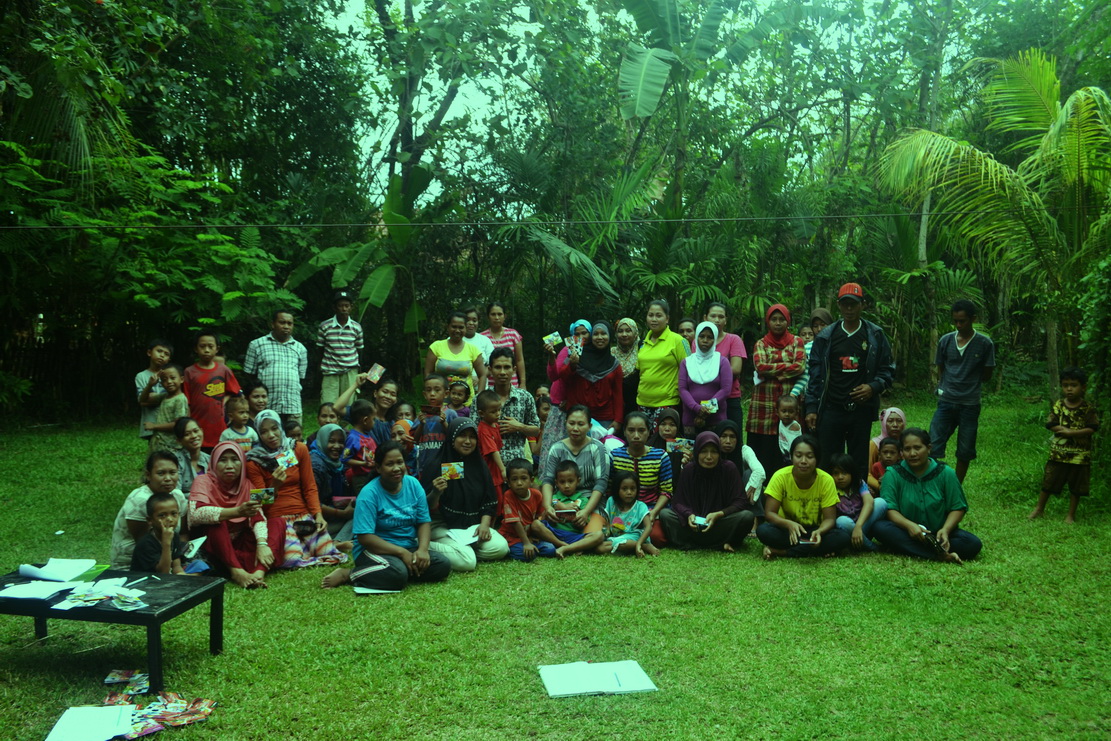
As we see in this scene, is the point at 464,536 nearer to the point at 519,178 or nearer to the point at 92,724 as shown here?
the point at 92,724

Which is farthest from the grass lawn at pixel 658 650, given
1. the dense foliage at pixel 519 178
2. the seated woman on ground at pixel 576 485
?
the dense foliage at pixel 519 178

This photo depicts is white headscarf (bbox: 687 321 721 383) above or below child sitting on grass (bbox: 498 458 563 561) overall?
above

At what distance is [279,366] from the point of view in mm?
7488

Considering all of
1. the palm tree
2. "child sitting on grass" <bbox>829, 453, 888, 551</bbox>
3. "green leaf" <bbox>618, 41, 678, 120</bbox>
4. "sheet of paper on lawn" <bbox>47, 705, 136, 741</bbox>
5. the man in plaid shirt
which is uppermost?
"green leaf" <bbox>618, 41, 678, 120</bbox>

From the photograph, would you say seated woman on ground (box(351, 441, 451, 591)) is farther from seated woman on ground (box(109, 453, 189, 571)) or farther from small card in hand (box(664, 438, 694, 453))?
small card in hand (box(664, 438, 694, 453))

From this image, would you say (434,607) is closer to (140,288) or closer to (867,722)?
(867,722)

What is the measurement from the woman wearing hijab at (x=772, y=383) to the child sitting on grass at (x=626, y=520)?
139 cm

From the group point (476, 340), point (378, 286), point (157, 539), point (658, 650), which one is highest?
point (378, 286)

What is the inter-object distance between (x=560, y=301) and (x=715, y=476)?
6.99m

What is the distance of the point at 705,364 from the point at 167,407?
426 centimetres

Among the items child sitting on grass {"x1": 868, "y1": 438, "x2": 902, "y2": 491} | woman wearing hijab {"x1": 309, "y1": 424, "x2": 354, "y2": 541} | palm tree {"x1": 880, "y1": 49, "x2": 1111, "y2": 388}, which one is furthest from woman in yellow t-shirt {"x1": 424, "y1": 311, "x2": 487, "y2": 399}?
palm tree {"x1": 880, "y1": 49, "x2": 1111, "y2": 388}

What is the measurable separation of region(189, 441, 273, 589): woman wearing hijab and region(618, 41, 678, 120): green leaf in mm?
6363

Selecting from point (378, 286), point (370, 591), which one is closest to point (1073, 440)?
point (370, 591)

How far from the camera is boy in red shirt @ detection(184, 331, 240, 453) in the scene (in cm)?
695
